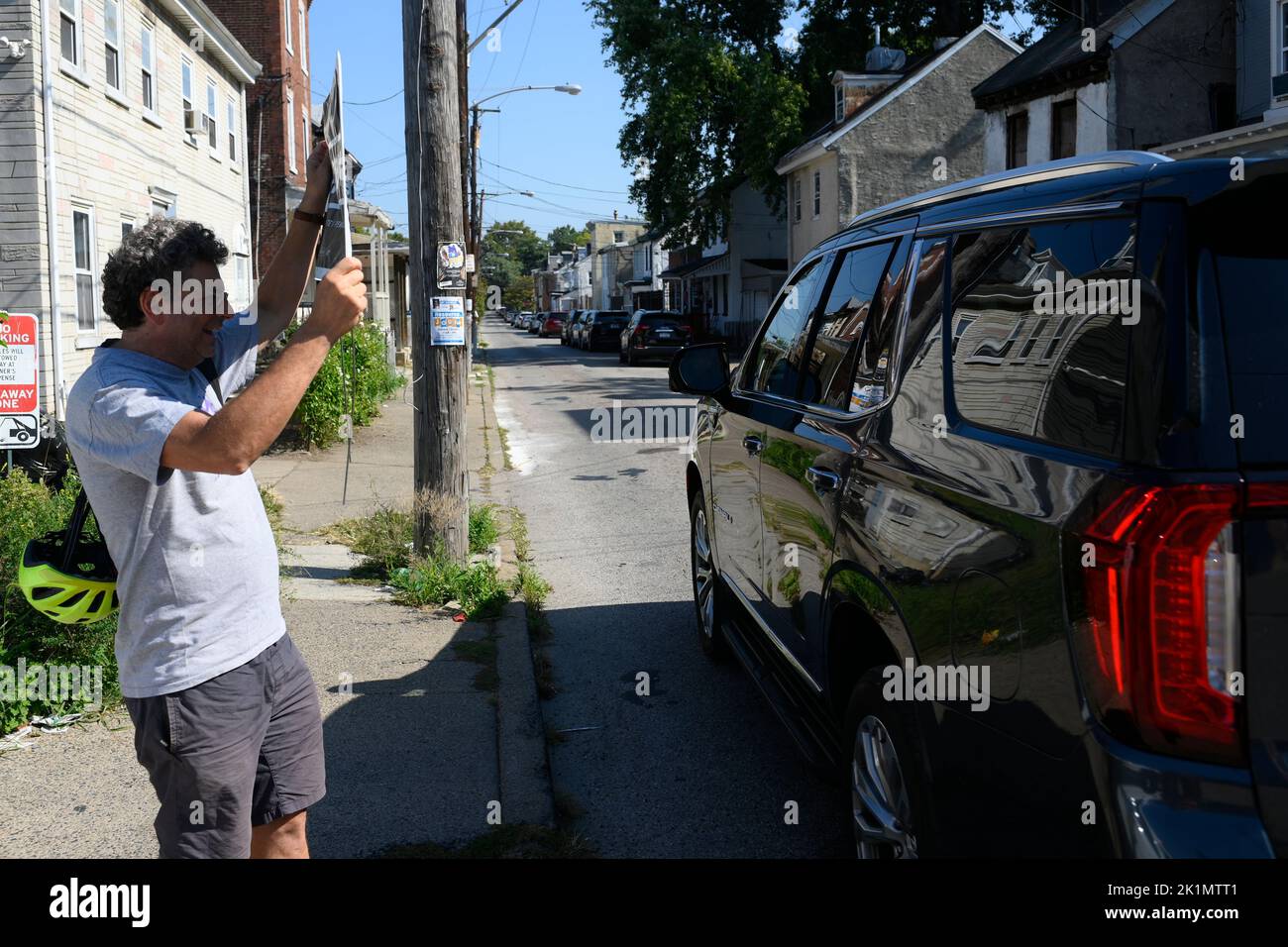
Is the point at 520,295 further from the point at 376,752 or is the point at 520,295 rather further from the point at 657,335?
the point at 376,752

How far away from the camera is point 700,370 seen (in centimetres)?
540

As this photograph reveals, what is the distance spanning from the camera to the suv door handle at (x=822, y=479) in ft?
11.8

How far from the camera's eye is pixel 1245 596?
79.5 inches

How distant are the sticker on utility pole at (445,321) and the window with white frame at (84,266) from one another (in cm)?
884

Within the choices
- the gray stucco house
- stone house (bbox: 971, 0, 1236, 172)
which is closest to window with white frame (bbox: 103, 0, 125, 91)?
stone house (bbox: 971, 0, 1236, 172)

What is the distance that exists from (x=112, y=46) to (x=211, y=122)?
6.35 m

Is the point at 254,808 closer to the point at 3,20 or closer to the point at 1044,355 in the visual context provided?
the point at 1044,355

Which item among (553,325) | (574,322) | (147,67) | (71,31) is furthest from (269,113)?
(553,325)

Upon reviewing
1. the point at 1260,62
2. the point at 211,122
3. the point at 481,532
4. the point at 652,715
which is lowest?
the point at 652,715

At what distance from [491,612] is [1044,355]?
4.89m

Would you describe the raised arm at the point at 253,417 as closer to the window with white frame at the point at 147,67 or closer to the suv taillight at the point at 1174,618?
the suv taillight at the point at 1174,618

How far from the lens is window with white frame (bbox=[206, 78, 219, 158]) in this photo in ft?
72.3

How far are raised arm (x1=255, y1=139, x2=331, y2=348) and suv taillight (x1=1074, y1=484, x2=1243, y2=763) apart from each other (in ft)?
7.11
